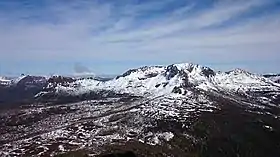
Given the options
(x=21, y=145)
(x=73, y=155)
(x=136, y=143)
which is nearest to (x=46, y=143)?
(x=21, y=145)

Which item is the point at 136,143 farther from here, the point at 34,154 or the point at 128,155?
the point at 128,155

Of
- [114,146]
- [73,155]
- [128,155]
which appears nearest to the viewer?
[128,155]

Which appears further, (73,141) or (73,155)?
(73,141)

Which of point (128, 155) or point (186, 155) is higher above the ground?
point (128, 155)

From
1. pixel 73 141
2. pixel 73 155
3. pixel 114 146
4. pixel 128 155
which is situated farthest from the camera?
pixel 73 141

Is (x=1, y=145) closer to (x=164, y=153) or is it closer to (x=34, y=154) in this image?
(x=34, y=154)

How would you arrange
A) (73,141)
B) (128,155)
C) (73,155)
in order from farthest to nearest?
(73,141) < (73,155) < (128,155)

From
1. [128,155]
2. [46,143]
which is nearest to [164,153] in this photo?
[46,143]

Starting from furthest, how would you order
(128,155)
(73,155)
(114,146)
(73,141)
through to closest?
(73,141) < (114,146) < (73,155) < (128,155)

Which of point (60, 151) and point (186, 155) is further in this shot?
point (186, 155)
